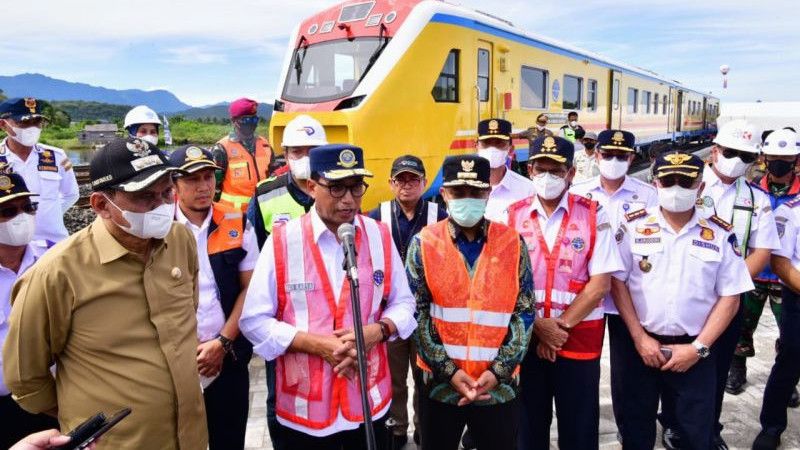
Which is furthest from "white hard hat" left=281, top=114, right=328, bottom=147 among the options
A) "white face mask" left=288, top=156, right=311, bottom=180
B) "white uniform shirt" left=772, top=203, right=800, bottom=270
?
"white uniform shirt" left=772, top=203, right=800, bottom=270

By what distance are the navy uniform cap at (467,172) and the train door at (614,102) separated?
40.9ft

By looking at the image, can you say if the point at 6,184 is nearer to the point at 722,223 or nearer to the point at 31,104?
the point at 31,104

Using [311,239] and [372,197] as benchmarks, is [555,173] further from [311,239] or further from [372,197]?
[372,197]

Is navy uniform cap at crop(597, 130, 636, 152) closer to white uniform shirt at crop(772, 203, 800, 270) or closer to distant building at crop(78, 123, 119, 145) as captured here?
white uniform shirt at crop(772, 203, 800, 270)

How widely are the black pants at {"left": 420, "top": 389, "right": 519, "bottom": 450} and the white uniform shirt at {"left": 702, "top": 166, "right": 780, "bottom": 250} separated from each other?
1.93m

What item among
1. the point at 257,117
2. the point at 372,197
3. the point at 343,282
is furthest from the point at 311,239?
the point at 372,197

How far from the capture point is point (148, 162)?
1866 millimetres

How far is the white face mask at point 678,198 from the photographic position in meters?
2.73

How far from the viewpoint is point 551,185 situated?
9.46 feet

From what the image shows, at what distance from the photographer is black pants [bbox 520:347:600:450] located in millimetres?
2736

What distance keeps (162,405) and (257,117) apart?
3702 millimetres

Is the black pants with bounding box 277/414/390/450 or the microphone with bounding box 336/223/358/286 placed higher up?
the microphone with bounding box 336/223/358/286

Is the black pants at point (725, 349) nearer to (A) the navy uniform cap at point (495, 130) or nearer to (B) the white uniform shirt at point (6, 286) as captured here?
(A) the navy uniform cap at point (495, 130)

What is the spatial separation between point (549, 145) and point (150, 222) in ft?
6.93
